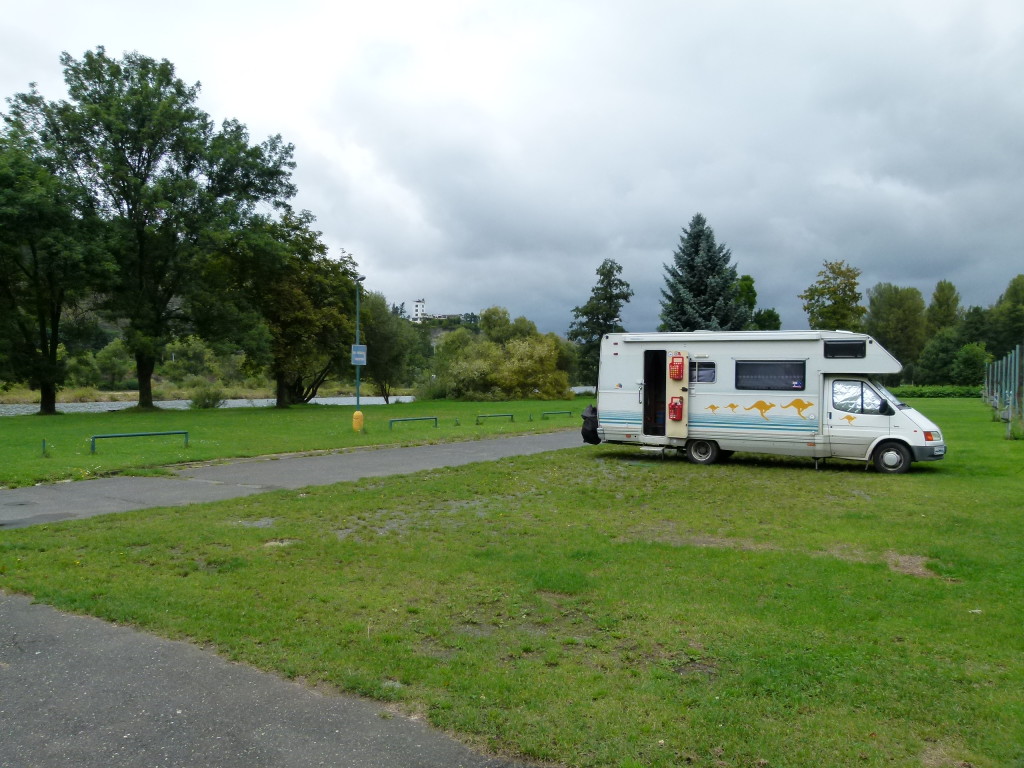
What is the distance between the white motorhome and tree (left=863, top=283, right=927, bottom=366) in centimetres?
10054

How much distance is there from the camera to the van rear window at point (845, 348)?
49.1ft

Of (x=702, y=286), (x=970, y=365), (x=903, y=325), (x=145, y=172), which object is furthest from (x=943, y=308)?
(x=145, y=172)

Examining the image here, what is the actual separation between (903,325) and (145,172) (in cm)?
10394

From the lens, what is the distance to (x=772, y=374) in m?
15.7

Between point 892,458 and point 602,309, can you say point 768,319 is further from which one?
point 892,458

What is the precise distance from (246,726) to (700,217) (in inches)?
1405

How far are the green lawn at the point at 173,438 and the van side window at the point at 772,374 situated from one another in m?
9.69

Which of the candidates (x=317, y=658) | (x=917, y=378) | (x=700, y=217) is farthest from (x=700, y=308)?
(x=917, y=378)

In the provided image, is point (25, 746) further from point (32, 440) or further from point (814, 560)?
point (32, 440)

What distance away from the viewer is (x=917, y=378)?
88062mm

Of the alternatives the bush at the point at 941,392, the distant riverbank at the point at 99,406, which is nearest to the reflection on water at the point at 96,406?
the distant riverbank at the point at 99,406

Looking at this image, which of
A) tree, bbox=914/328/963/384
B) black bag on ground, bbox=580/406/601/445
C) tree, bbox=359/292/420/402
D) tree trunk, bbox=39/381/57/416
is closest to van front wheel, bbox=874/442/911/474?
black bag on ground, bbox=580/406/601/445

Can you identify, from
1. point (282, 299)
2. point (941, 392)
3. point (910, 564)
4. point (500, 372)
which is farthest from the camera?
point (941, 392)

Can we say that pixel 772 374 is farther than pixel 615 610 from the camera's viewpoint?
Yes
